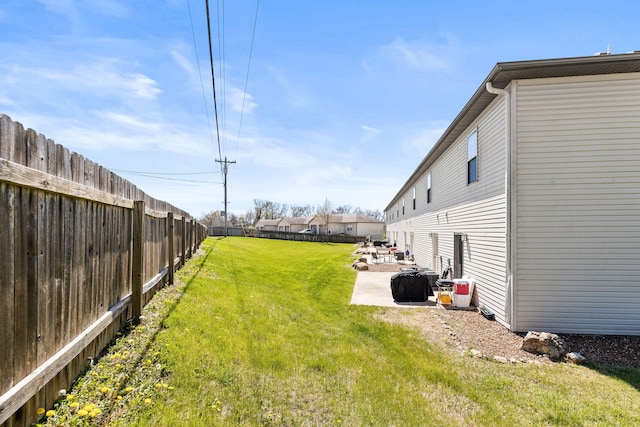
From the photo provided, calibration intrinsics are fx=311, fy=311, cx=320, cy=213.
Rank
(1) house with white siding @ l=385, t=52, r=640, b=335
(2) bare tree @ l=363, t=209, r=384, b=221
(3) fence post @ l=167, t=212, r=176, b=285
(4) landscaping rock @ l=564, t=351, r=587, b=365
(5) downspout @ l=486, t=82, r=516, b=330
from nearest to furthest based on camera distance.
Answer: (4) landscaping rock @ l=564, t=351, r=587, b=365
(1) house with white siding @ l=385, t=52, r=640, b=335
(5) downspout @ l=486, t=82, r=516, b=330
(3) fence post @ l=167, t=212, r=176, b=285
(2) bare tree @ l=363, t=209, r=384, b=221

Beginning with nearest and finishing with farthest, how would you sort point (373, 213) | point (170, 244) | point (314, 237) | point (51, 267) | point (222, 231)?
point (51, 267) < point (170, 244) < point (314, 237) < point (222, 231) < point (373, 213)

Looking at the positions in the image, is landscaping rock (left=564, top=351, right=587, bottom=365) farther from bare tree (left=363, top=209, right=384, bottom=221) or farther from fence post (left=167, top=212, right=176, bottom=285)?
bare tree (left=363, top=209, right=384, bottom=221)

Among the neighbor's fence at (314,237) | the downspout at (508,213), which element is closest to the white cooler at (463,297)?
the downspout at (508,213)

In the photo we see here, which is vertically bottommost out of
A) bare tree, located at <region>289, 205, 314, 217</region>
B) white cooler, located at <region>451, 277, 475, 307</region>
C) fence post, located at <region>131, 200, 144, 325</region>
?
white cooler, located at <region>451, 277, 475, 307</region>

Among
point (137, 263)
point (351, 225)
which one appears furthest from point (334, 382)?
point (351, 225)

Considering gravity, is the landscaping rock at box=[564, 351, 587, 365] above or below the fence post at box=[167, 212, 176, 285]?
below

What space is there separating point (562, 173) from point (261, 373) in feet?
23.3

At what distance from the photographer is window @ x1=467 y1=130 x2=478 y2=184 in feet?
29.2

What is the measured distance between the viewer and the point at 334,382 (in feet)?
13.0

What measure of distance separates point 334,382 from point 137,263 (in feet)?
10.4

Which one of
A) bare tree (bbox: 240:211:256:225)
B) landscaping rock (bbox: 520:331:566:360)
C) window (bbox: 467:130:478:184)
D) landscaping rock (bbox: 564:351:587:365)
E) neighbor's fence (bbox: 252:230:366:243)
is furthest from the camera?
bare tree (bbox: 240:211:256:225)

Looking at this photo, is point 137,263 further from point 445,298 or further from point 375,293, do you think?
point 445,298

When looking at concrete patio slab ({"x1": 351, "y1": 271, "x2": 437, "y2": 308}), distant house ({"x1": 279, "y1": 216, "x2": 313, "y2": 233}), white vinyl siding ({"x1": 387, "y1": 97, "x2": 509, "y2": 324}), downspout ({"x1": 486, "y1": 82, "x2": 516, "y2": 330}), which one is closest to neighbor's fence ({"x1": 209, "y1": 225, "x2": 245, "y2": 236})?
distant house ({"x1": 279, "y1": 216, "x2": 313, "y2": 233})

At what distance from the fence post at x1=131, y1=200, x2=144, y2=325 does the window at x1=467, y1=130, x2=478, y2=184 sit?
830cm
